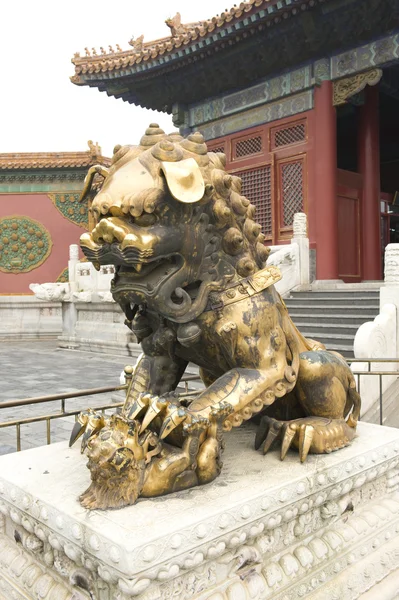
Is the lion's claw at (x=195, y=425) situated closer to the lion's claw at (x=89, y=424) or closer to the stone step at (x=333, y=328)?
the lion's claw at (x=89, y=424)

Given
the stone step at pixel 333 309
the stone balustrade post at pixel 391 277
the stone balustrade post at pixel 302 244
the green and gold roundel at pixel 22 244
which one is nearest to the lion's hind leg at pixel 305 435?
the stone balustrade post at pixel 391 277

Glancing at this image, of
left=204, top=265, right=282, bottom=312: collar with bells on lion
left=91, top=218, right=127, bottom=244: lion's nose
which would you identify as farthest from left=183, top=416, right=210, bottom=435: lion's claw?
left=91, top=218, right=127, bottom=244: lion's nose

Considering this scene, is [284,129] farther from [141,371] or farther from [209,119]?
[141,371]

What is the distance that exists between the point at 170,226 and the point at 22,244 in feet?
56.8

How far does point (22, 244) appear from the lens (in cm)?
1761

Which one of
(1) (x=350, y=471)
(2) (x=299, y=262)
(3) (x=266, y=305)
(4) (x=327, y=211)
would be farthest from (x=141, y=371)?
(4) (x=327, y=211)

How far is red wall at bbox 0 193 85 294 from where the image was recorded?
57.7ft

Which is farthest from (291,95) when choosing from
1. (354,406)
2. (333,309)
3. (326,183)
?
(354,406)

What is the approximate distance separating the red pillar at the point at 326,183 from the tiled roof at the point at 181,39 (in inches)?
75.2

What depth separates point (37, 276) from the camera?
17.8 m

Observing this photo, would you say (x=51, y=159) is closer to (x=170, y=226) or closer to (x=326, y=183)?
(x=326, y=183)

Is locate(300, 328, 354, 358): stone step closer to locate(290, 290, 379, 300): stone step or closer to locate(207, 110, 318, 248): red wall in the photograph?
locate(290, 290, 379, 300): stone step

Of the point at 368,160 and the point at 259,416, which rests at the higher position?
the point at 368,160

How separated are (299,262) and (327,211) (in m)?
1.35
